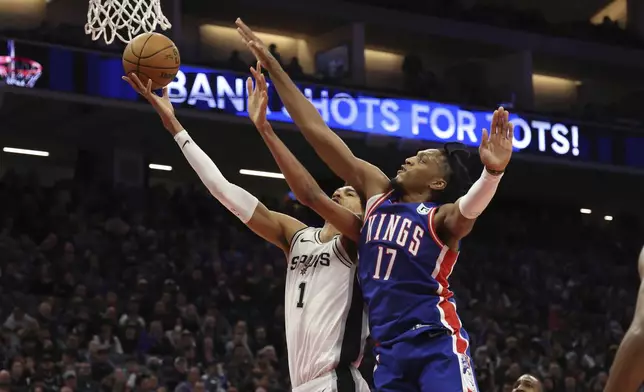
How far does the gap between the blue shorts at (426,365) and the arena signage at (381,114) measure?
1241 centimetres

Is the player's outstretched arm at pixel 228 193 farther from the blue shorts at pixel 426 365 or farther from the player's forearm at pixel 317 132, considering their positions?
the blue shorts at pixel 426 365

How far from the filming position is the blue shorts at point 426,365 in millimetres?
4641

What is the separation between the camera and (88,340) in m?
13.0

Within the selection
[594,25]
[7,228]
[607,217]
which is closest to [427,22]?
[594,25]

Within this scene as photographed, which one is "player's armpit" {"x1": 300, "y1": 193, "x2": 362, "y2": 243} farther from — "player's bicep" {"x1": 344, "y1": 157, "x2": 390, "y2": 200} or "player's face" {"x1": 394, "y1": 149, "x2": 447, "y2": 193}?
"player's face" {"x1": 394, "y1": 149, "x2": 447, "y2": 193}

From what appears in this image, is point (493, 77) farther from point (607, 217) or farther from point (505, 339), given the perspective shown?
point (505, 339)

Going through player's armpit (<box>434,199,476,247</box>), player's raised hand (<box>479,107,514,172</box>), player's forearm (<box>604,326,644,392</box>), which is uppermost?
player's raised hand (<box>479,107,514,172</box>)

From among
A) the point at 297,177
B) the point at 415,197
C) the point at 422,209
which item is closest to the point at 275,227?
the point at 297,177

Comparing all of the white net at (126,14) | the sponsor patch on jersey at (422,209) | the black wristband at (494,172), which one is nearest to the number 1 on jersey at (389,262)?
the sponsor patch on jersey at (422,209)

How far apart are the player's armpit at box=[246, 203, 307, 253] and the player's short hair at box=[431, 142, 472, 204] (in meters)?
0.85

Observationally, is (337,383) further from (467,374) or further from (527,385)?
(527,385)

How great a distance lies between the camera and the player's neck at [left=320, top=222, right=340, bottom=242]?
5531 millimetres

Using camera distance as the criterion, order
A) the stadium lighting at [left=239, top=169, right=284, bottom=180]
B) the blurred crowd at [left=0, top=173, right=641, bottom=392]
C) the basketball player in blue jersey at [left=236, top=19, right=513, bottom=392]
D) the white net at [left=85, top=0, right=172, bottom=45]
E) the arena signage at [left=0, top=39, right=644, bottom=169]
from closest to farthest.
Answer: the basketball player in blue jersey at [left=236, top=19, right=513, bottom=392], the white net at [left=85, top=0, right=172, bottom=45], the blurred crowd at [left=0, top=173, right=641, bottom=392], the arena signage at [left=0, top=39, right=644, bottom=169], the stadium lighting at [left=239, top=169, right=284, bottom=180]

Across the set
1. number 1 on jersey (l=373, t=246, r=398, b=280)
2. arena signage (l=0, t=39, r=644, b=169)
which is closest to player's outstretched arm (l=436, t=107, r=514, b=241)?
number 1 on jersey (l=373, t=246, r=398, b=280)
